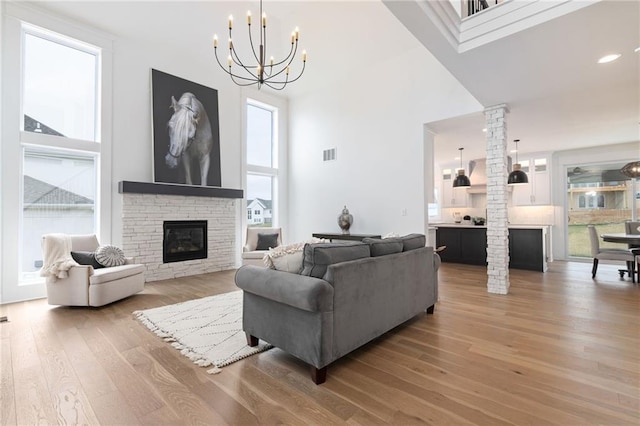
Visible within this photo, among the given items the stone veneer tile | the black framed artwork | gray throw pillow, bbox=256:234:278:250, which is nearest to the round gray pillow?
the stone veneer tile

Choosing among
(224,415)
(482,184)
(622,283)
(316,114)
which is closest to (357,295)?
(224,415)

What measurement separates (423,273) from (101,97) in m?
5.48

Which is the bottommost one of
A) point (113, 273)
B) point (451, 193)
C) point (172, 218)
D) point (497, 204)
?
point (113, 273)

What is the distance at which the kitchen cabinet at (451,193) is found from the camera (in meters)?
8.62

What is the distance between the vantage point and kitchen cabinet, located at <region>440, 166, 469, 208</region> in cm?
862

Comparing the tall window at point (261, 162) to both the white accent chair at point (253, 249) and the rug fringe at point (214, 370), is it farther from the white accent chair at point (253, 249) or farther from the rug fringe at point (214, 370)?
the rug fringe at point (214, 370)

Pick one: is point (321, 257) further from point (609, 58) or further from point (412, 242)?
point (609, 58)

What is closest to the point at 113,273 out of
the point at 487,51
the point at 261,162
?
the point at 261,162

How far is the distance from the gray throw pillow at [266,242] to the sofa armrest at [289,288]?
346cm

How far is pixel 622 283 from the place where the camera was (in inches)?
185

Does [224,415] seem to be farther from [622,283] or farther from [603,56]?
[622,283]

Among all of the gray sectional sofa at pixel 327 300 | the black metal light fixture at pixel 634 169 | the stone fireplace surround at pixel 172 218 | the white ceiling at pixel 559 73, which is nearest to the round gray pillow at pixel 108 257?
the stone fireplace surround at pixel 172 218

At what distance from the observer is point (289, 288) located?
2.07 metres

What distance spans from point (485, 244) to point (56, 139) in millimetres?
7792
